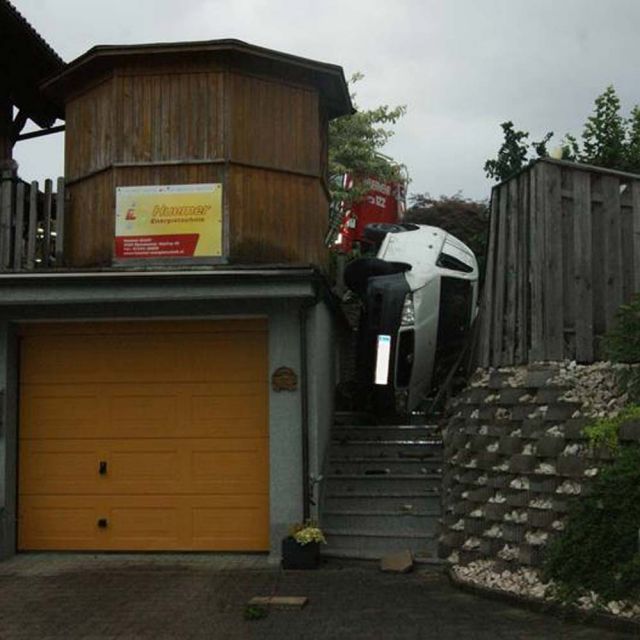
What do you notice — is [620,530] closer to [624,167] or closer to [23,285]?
[23,285]

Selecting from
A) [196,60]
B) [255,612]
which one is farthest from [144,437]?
[196,60]

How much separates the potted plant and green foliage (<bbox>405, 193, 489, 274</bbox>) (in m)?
16.3

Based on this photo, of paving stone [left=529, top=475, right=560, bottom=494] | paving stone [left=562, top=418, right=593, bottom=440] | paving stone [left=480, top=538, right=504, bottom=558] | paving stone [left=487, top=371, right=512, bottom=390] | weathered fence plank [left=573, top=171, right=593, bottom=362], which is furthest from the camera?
paving stone [left=487, top=371, right=512, bottom=390]

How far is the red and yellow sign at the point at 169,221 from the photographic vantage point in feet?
33.0

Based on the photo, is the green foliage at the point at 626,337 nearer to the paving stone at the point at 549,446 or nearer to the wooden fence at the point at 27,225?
the paving stone at the point at 549,446

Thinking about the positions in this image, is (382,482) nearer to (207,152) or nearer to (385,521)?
(385,521)

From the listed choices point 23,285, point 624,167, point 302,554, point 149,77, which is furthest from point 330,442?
point 624,167

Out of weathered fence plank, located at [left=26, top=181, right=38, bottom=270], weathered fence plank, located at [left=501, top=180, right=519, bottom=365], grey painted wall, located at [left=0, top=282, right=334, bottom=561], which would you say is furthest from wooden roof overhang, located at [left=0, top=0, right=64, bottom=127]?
weathered fence plank, located at [left=501, top=180, right=519, bottom=365]

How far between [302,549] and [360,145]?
701 inches

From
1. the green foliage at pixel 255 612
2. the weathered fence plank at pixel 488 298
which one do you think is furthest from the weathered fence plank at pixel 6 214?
the weathered fence plank at pixel 488 298

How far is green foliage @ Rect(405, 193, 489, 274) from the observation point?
25.7 meters

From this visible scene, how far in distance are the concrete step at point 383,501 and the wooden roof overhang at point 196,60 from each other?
5.01 m

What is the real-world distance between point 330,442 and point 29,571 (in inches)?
154

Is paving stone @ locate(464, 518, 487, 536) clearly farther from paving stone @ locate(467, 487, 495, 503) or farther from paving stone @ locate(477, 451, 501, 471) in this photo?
paving stone @ locate(477, 451, 501, 471)
